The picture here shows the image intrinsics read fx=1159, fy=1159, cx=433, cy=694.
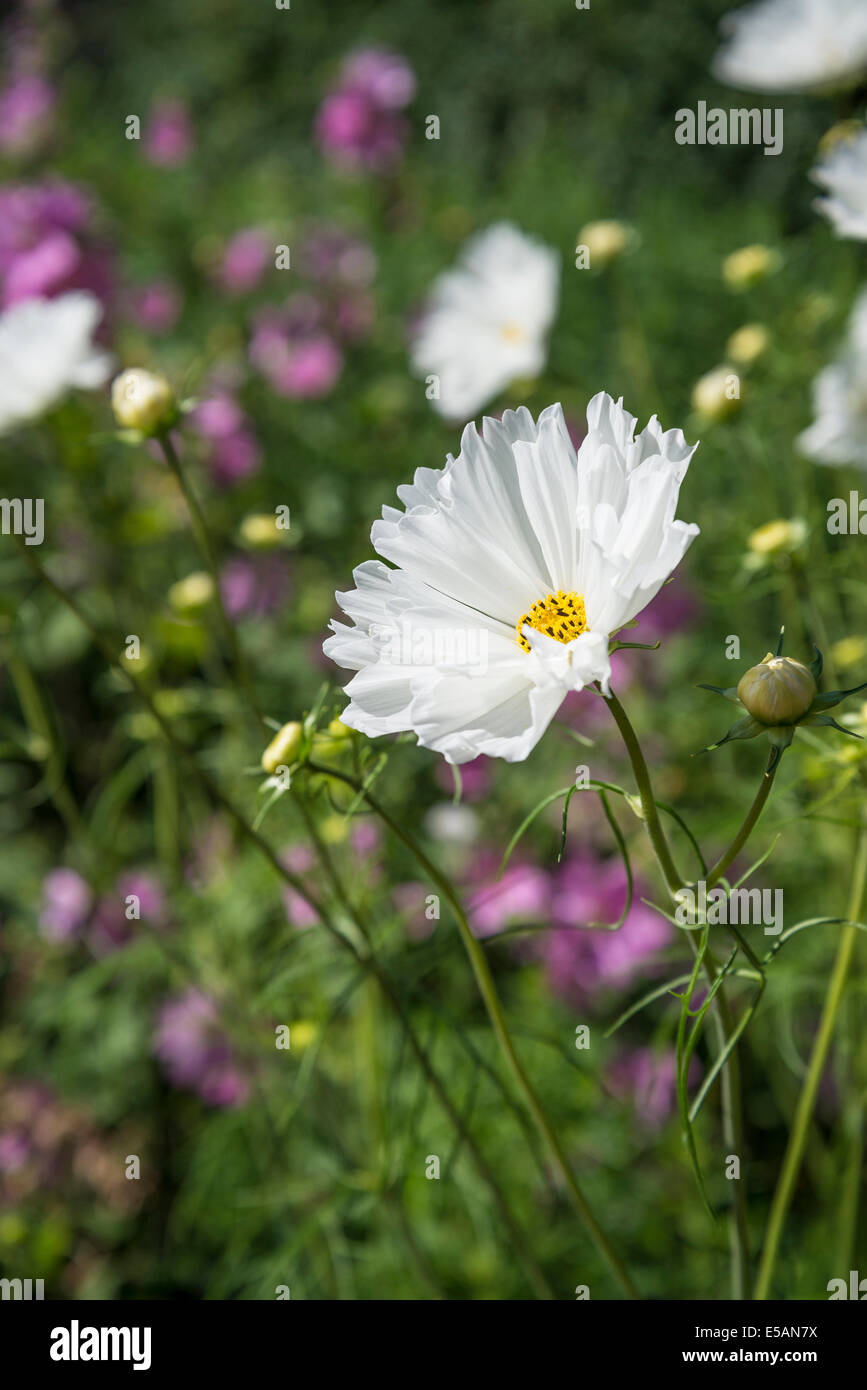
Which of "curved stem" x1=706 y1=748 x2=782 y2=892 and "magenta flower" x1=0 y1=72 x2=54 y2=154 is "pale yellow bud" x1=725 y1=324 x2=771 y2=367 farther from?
"magenta flower" x1=0 y1=72 x2=54 y2=154

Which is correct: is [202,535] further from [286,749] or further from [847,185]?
[847,185]

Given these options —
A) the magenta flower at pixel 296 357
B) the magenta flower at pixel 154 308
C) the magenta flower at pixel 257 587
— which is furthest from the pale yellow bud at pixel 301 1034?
the magenta flower at pixel 154 308

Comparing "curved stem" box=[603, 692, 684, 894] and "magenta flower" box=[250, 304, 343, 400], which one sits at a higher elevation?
"magenta flower" box=[250, 304, 343, 400]

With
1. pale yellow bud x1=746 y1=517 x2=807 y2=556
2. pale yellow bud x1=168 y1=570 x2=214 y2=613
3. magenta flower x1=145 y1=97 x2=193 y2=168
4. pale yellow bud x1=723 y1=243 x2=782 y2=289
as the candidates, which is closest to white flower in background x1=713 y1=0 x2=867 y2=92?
pale yellow bud x1=723 y1=243 x2=782 y2=289

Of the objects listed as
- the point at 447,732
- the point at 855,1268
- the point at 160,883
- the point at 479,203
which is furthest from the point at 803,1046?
the point at 479,203

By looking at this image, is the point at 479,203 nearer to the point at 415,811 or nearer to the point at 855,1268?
the point at 415,811

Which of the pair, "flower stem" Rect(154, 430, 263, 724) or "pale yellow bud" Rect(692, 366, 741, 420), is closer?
"flower stem" Rect(154, 430, 263, 724)
